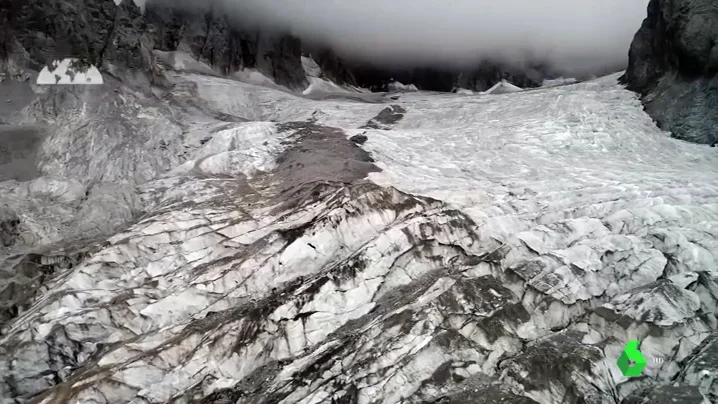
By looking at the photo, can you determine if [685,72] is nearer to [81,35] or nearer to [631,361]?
[631,361]

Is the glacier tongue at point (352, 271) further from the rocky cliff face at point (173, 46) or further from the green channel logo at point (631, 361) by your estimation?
the rocky cliff face at point (173, 46)

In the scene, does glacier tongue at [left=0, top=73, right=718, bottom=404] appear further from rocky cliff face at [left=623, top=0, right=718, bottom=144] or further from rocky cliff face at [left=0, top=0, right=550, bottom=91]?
rocky cliff face at [left=0, top=0, right=550, bottom=91]

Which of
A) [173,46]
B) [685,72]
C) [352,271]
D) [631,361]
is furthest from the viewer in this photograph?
[173,46]

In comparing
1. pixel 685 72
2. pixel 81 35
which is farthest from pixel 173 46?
pixel 685 72

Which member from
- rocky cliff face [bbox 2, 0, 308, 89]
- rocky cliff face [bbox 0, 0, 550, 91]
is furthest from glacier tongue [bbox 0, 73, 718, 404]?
rocky cliff face [bbox 0, 0, 550, 91]

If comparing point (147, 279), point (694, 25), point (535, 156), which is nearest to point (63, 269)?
point (147, 279)

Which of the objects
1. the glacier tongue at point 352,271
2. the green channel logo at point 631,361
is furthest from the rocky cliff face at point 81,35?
the green channel logo at point 631,361
